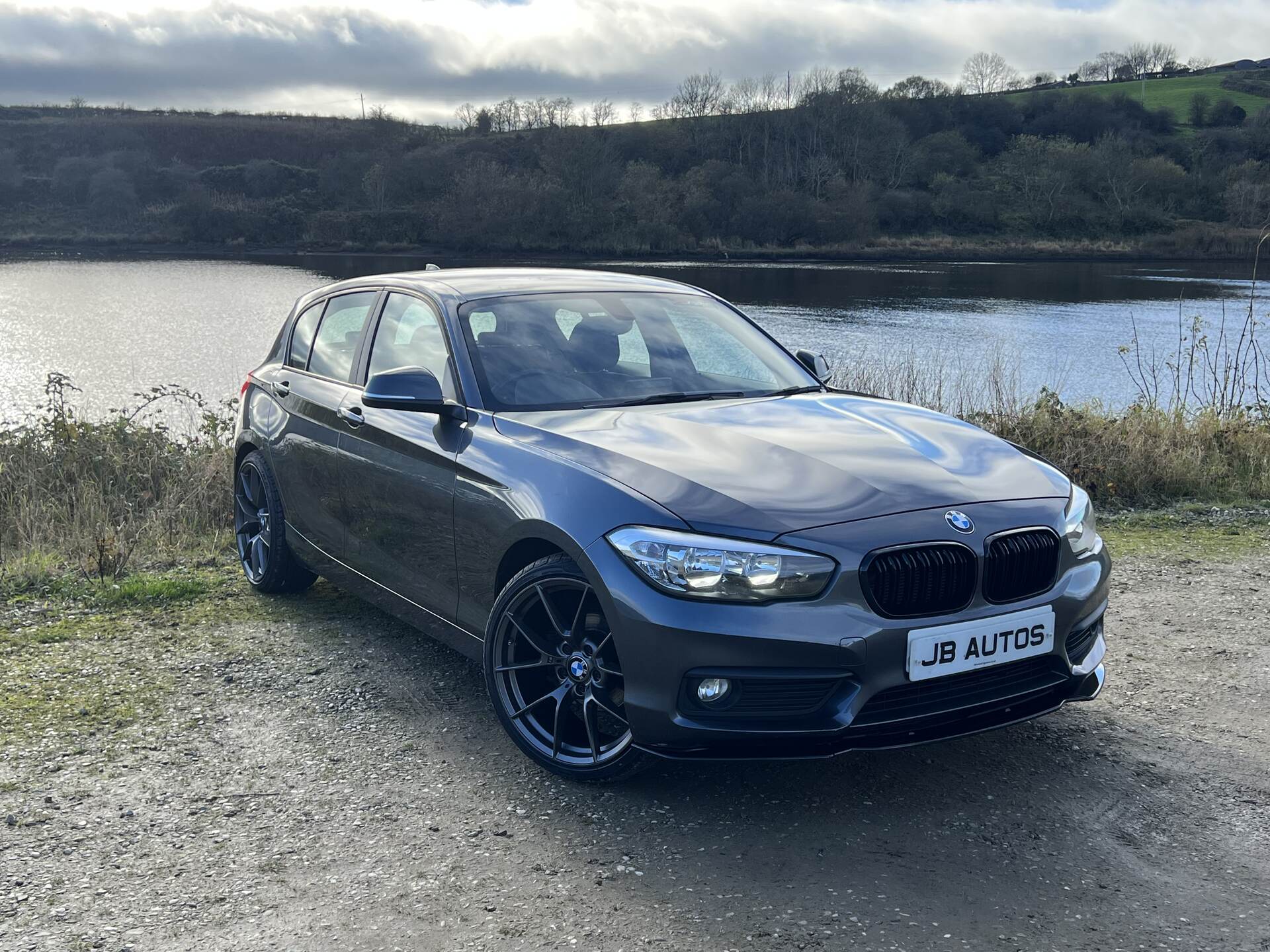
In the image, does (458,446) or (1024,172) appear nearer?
(458,446)

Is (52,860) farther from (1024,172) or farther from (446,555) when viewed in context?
(1024,172)

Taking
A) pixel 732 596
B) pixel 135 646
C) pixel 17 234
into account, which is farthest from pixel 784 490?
pixel 17 234

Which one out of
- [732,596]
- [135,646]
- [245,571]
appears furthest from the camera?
[245,571]

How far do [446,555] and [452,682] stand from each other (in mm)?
757

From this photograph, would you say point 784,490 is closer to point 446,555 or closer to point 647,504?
point 647,504

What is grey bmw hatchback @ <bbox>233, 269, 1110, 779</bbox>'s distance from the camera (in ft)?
10.4

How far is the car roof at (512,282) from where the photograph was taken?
473 cm

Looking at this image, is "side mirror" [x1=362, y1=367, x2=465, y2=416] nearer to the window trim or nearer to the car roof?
the window trim

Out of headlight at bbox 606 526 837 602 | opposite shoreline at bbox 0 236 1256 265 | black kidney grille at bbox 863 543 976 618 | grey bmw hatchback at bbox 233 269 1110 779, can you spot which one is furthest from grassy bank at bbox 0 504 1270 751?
opposite shoreline at bbox 0 236 1256 265

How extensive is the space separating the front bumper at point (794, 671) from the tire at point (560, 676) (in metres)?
0.17

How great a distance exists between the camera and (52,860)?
3236mm

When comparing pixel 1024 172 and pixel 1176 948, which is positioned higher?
pixel 1024 172

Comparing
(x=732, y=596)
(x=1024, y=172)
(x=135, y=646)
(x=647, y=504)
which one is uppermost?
(x=1024, y=172)

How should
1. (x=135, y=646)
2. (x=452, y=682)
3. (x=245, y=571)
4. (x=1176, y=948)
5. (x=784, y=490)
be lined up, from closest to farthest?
(x=1176, y=948) → (x=784, y=490) → (x=452, y=682) → (x=135, y=646) → (x=245, y=571)
